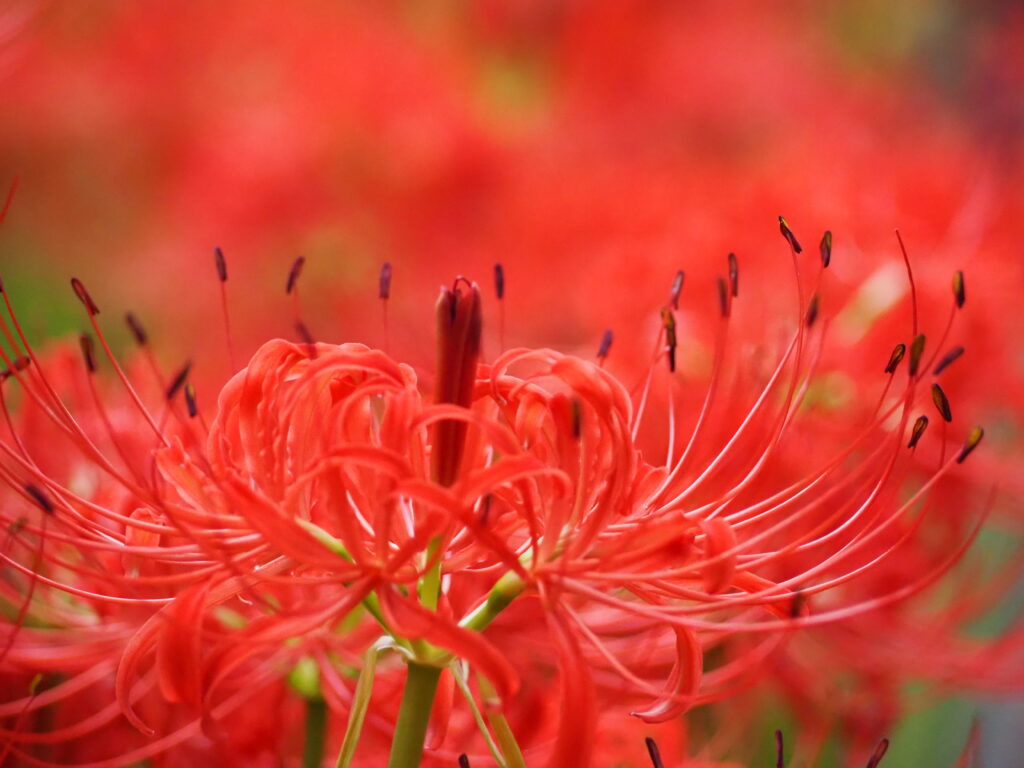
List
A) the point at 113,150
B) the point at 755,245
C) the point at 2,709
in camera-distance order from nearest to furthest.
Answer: the point at 2,709 → the point at 755,245 → the point at 113,150

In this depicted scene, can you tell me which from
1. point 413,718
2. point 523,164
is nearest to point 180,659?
point 413,718

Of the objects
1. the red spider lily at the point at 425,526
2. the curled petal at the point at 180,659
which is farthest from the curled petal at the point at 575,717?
the curled petal at the point at 180,659

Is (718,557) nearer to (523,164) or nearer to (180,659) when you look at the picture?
(180,659)

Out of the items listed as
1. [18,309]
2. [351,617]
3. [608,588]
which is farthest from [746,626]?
[18,309]

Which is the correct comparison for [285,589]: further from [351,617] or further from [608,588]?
[608,588]

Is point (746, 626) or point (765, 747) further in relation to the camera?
point (765, 747)

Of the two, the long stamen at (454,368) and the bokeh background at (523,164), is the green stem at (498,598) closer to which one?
the long stamen at (454,368)

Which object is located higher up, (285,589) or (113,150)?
(113,150)
